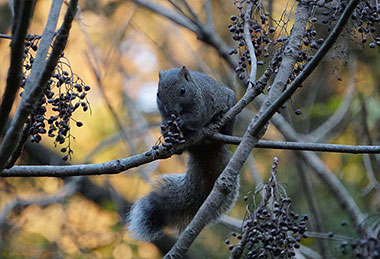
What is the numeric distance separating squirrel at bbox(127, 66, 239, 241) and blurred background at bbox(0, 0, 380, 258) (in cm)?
96

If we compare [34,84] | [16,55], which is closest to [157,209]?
[34,84]

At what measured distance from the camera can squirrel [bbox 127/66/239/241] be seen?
419 cm

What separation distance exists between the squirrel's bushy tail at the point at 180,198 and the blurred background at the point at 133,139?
94cm

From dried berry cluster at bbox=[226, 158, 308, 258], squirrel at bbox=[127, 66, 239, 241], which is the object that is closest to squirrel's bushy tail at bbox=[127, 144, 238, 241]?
squirrel at bbox=[127, 66, 239, 241]

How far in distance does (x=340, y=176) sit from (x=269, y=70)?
12.0 feet

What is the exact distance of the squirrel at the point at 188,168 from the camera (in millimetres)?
4191

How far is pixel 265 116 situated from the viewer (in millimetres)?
2725

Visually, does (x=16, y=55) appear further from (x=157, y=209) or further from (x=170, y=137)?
(x=157, y=209)

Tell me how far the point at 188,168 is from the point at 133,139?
2.76m

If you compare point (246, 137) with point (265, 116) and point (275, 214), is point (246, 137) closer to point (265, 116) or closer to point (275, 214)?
point (265, 116)

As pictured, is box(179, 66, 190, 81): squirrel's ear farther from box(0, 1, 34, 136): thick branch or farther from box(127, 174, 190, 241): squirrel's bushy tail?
box(0, 1, 34, 136): thick branch

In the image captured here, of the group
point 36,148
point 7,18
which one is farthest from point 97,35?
point 36,148

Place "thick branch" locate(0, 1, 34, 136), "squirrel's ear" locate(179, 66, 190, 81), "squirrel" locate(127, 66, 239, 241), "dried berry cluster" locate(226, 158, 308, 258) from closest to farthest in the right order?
"thick branch" locate(0, 1, 34, 136), "dried berry cluster" locate(226, 158, 308, 258), "squirrel" locate(127, 66, 239, 241), "squirrel's ear" locate(179, 66, 190, 81)

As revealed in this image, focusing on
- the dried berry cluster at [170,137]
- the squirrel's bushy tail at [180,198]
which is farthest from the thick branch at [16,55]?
the squirrel's bushy tail at [180,198]
